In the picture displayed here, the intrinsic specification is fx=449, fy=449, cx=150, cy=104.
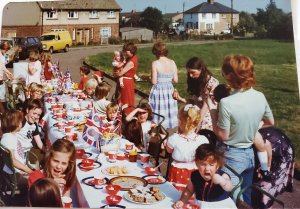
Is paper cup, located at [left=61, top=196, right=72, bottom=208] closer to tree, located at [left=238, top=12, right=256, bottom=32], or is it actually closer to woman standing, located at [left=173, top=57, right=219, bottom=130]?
woman standing, located at [left=173, top=57, right=219, bottom=130]

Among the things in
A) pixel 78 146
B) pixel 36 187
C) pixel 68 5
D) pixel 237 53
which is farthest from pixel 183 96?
pixel 36 187

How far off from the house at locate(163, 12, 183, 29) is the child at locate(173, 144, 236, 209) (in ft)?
4.61

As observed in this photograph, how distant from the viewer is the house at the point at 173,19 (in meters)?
3.90

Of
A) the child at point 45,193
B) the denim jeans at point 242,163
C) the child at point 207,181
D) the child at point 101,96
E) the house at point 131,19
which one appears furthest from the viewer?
the child at point 101,96

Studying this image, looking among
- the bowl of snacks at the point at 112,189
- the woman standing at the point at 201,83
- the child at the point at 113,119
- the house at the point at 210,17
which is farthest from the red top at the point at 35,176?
the house at the point at 210,17

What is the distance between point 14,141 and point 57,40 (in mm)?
1119

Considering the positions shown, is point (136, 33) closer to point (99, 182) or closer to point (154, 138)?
point (154, 138)

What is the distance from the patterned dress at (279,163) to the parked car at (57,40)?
2.06 m

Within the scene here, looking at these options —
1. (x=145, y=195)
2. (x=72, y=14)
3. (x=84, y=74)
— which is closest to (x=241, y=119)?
(x=145, y=195)

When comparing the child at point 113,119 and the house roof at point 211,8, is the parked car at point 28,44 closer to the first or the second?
the child at point 113,119

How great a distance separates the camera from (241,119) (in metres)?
3.06

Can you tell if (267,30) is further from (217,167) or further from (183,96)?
(217,167)

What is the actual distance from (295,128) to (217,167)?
81cm

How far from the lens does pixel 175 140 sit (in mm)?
3148
